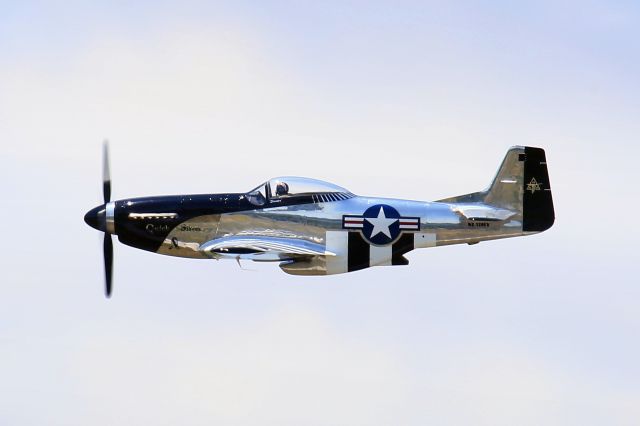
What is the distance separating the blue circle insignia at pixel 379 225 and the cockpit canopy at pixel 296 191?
0.64 meters

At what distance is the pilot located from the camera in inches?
754

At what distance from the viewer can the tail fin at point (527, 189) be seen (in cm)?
1947

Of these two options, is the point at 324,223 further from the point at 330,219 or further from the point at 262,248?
the point at 262,248

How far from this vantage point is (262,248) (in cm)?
1839

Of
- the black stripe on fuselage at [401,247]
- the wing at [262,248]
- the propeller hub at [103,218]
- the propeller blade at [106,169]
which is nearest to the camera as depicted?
the wing at [262,248]

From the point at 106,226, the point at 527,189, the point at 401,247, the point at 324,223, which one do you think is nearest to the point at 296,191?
the point at 324,223

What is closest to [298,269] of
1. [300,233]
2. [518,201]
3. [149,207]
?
[300,233]

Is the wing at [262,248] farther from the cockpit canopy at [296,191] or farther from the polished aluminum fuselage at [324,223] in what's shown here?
the cockpit canopy at [296,191]

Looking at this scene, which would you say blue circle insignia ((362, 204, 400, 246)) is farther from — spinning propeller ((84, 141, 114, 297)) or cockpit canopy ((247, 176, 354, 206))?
spinning propeller ((84, 141, 114, 297))

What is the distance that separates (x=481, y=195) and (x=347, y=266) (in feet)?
10.4

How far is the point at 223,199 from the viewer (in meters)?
19.3

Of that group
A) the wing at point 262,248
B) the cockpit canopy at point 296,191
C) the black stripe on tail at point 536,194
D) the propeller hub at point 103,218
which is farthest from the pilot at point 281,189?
the black stripe on tail at point 536,194

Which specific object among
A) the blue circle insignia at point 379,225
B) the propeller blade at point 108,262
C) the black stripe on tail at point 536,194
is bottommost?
the propeller blade at point 108,262

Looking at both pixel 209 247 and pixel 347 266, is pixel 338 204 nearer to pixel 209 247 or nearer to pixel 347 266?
pixel 347 266
